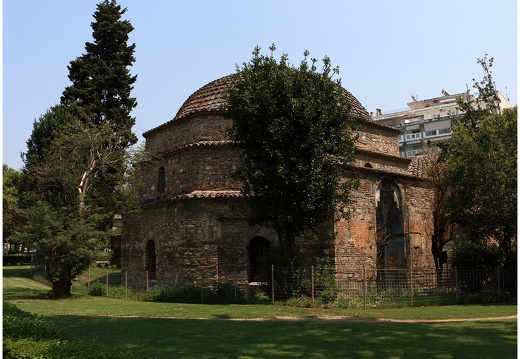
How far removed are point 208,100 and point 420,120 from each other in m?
54.3

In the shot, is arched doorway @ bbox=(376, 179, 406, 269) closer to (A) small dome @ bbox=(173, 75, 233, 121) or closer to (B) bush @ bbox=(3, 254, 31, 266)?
(A) small dome @ bbox=(173, 75, 233, 121)

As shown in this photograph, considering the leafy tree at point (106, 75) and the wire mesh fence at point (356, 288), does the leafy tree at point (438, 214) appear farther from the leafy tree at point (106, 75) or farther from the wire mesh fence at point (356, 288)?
the leafy tree at point (106, 75)

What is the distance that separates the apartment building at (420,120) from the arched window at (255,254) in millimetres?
52734

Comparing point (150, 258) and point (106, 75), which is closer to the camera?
point (150, 258)

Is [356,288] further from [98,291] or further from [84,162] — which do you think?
[84,162]

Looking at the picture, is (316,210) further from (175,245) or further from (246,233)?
(175,245)

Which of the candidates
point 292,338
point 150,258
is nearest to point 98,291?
point 150,258

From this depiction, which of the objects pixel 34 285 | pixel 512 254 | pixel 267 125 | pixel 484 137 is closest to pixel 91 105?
pixel 34 285

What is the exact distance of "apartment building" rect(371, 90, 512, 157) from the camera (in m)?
70.7

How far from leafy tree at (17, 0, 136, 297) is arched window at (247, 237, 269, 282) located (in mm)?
→ 5428

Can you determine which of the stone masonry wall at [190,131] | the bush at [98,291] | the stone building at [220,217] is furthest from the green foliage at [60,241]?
the stone masonry wall at [190,131]

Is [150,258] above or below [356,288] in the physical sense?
above

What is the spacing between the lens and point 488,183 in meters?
19.5

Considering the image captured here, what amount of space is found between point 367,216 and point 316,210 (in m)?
3.93
